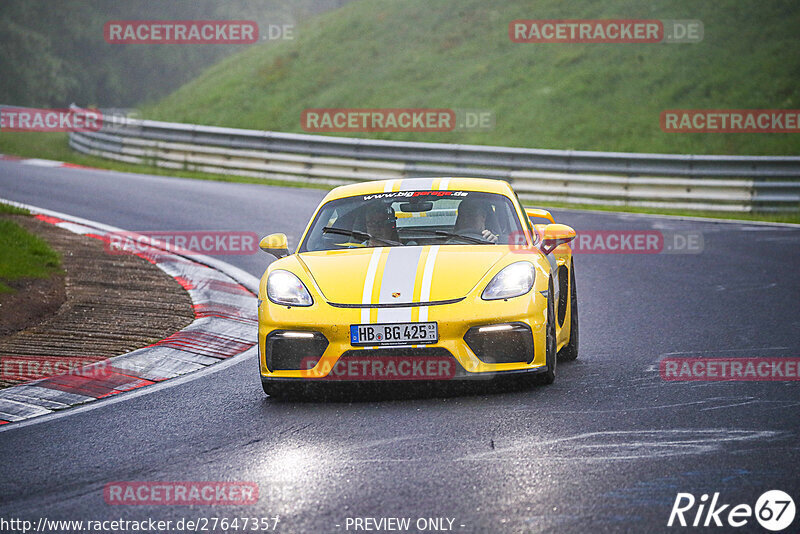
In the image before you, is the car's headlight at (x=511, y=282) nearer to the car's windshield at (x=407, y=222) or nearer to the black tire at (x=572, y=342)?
the car's windshield at (x=407, y=222)

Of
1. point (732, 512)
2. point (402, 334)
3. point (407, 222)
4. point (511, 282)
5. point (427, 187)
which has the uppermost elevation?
point (427, 187)

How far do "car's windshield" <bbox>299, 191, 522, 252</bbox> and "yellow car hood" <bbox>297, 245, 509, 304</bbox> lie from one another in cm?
23

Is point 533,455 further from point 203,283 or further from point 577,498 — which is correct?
point 203,283

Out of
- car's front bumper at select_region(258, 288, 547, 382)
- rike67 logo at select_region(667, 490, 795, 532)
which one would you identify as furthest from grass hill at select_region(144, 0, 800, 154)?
rike67 logo at select_region(667, 490, 795, 532)

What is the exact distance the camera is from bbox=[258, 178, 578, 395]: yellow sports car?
6.31 metres

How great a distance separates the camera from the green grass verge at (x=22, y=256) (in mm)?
10289

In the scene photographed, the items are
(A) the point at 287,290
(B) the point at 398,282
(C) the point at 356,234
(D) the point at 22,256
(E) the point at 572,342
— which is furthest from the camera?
(D) the point at 22,256

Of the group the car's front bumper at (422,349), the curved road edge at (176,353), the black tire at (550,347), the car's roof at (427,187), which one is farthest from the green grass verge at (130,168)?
the car's front bumper at (422,349)

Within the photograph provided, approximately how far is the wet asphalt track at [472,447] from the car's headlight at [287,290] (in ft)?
2.02

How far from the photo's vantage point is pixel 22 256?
36.1 ft

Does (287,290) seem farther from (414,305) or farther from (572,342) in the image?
(572,342)

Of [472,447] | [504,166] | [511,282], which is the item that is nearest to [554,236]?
[511,282]

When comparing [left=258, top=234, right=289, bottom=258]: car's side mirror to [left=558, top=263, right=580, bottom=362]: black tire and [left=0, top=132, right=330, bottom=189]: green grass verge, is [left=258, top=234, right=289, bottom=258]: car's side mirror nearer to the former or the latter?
[left=558, top=263, right=580, bottom=362]: black tire

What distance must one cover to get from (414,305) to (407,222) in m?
1.54
